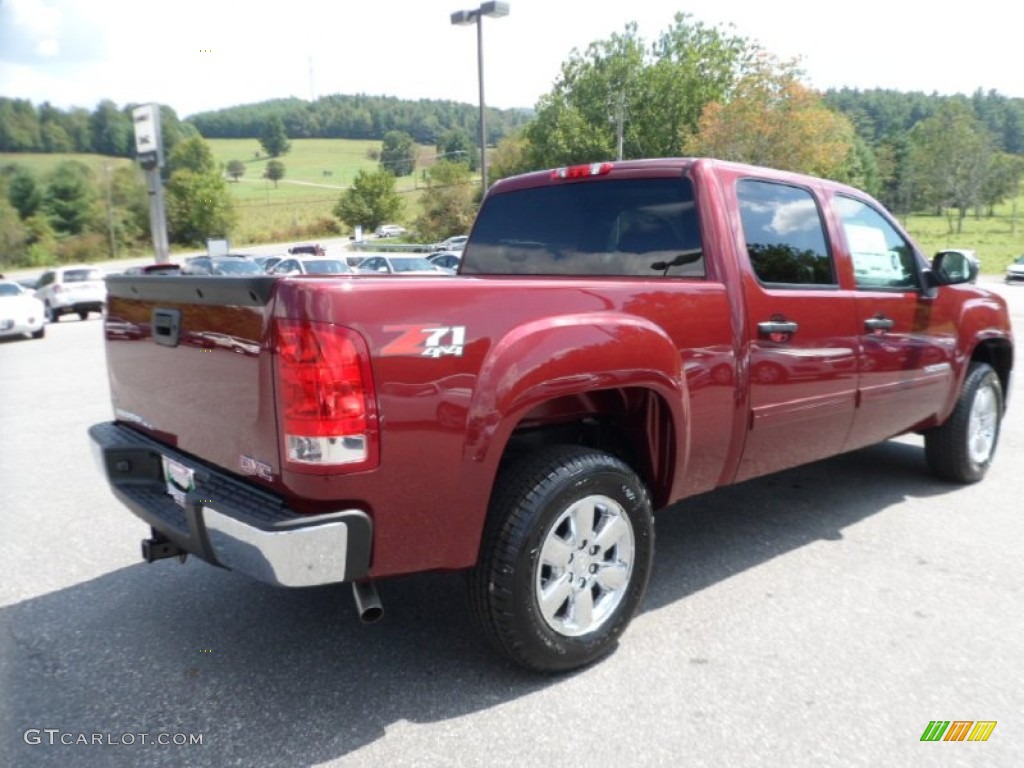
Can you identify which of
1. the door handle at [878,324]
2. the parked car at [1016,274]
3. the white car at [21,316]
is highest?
the door handle at [878,324]

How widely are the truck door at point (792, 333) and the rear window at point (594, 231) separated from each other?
11.0 inches

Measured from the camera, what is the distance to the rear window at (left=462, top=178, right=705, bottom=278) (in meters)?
3.46

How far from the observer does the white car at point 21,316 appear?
16016 mm

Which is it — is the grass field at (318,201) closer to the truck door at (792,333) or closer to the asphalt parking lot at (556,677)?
the truck door at (792,333)

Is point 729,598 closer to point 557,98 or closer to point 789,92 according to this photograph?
point 789,92

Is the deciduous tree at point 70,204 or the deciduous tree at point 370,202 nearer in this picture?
the deciduous tree at point 70,204

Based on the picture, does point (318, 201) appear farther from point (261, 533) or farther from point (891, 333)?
point (261, 533)

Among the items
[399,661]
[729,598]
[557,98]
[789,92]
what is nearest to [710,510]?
[729,598]

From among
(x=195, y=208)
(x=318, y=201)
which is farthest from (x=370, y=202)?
(x=318, y=201)

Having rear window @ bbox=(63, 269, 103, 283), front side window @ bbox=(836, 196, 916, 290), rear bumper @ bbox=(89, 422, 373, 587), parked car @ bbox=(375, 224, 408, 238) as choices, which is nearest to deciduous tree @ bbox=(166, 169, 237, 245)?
parked car @ bbox=(375, 224, 408, 238)

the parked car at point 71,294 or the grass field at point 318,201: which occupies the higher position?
the grass field at point 318,201

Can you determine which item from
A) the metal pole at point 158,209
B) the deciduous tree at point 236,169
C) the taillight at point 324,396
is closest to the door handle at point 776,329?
the taillight at point 324,396

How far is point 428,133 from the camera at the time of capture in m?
116

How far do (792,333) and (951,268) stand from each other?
1738 millimetres
